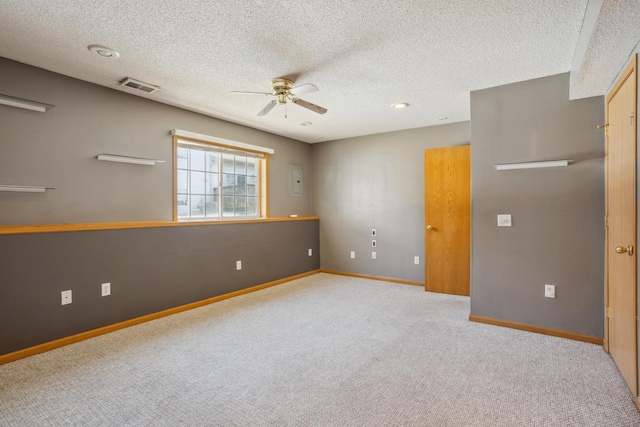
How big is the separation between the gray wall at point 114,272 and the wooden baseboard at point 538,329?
10.1 ft

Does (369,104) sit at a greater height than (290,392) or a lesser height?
greater

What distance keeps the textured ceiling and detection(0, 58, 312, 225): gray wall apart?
0.19m

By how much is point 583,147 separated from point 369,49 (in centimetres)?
216

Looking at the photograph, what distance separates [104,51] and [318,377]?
302 cm

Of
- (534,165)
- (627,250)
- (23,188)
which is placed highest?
(534,165)

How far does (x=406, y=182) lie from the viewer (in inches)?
208

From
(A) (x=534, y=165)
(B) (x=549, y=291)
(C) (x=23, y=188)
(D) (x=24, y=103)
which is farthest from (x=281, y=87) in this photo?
(B) (x=549, y=291)

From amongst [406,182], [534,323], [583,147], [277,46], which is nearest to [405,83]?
[277,46]

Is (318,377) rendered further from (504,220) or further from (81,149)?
(81,149)

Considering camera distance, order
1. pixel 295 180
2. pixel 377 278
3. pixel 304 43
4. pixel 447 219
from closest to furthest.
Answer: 1. pixel 304 43
2. pixel 447 219
3. pixel 377 278
4. pixel 295 180

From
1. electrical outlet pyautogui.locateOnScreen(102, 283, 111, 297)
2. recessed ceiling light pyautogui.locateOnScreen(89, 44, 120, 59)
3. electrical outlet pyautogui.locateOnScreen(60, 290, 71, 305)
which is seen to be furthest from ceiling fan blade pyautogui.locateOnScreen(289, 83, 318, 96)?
electrical outlet pyautogui.locateOnScreen(60, 290, 71, 305)

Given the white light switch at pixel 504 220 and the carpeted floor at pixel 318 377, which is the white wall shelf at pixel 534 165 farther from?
the carpeted floor at pixel 318 377

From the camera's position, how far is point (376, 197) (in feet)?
18.4

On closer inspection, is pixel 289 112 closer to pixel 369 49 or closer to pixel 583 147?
pixel 369 49
